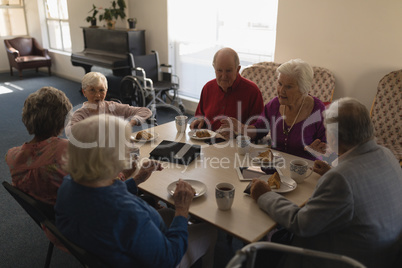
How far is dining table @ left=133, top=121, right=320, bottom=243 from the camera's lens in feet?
4.08

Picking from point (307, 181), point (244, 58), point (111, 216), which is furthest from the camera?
point (244, 58)

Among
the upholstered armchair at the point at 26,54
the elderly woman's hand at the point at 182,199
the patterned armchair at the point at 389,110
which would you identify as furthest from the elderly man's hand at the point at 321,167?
the upholstered armchair at the point at 26,54

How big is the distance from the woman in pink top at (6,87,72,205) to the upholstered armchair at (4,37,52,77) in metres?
6.89

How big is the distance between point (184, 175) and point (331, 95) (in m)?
2.19

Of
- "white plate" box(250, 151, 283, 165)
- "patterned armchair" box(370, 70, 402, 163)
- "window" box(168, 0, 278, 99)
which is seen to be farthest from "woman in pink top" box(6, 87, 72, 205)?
"window" box(168, 0, 278, 99)

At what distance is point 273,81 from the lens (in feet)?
11.4

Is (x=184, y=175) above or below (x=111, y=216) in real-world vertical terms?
below

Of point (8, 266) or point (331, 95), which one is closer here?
point (8, 266)

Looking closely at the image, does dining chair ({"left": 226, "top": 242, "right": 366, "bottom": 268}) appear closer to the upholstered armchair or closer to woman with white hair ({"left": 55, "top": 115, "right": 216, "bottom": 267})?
woman with white hair ({"left": 55, "top": 115, "right": 216, "bottom": 267})

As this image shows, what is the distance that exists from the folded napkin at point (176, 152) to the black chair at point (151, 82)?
262cm

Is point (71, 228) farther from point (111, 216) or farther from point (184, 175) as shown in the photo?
point (184, 175)

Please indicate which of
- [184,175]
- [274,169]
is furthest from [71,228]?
[274,169]

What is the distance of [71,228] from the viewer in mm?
1099

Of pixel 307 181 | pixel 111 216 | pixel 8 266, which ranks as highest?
pixel 111 216
